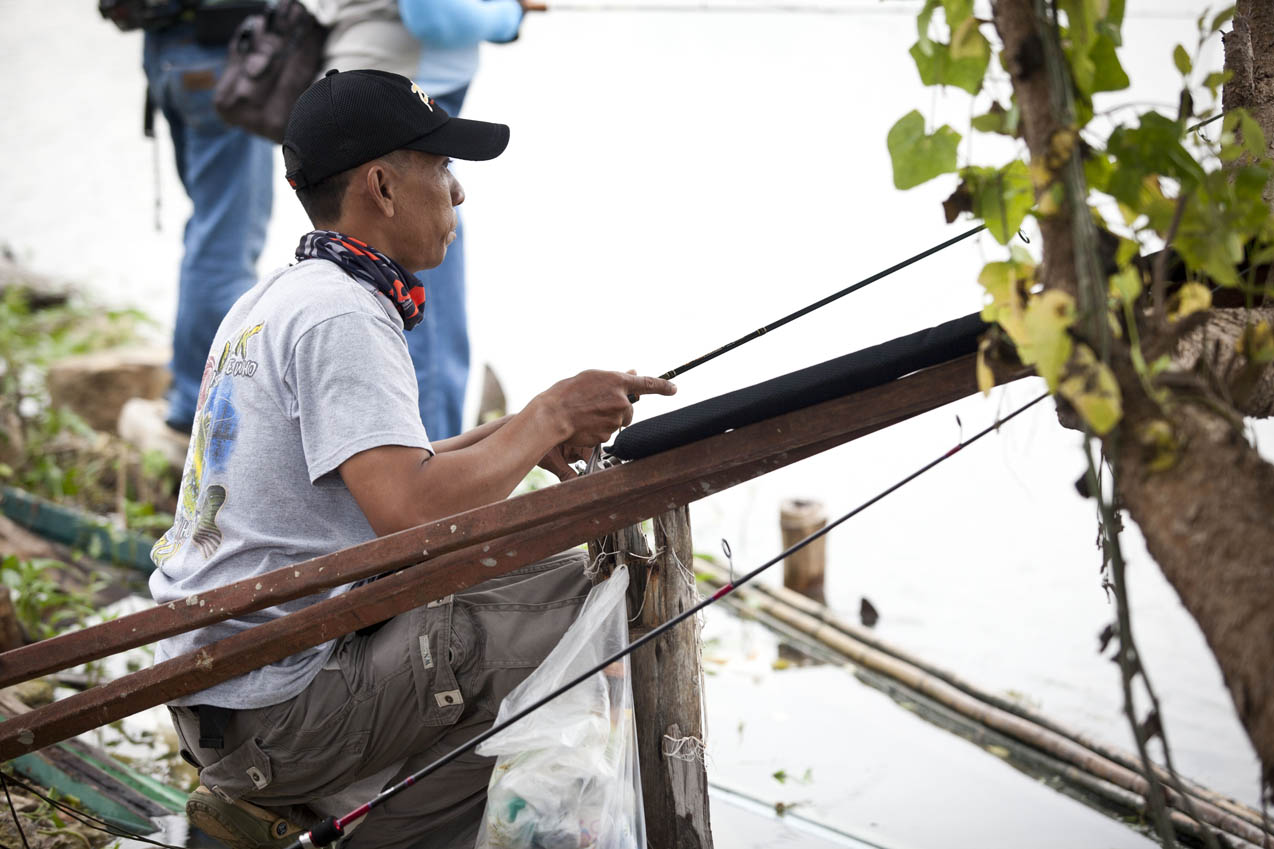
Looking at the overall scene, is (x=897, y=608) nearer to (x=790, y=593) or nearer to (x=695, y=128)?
(x=790, y=593)

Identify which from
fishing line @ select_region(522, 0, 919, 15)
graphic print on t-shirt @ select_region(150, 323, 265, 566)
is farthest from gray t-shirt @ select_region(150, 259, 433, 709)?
fishing line @ select_region(522, 0, 919, 15)

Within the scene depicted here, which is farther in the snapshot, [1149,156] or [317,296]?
[317,296]

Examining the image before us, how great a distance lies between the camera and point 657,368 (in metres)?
5.39

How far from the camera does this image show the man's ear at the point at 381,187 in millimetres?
1890

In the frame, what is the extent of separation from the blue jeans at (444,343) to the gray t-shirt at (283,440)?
2.08 m

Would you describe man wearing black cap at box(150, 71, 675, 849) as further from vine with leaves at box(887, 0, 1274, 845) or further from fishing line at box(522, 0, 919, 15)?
fishing line at box(522, 0, 919, 15)

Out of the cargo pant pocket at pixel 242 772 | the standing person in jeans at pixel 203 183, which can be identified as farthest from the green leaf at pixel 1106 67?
the standing person in jeans at pixel 203 183

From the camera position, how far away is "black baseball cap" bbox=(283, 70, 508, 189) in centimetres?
187

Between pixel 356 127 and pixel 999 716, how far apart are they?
2.10 metres

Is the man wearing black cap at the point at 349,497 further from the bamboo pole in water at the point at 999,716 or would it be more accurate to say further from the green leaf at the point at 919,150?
the bamboo pole in water at the point at 999,716

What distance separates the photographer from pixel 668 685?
1833mm

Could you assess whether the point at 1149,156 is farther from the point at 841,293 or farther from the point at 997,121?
the point at 841,293

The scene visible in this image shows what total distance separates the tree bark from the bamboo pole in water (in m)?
1.07

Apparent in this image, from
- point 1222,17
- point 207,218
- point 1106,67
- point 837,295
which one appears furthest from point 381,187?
point 207,218
